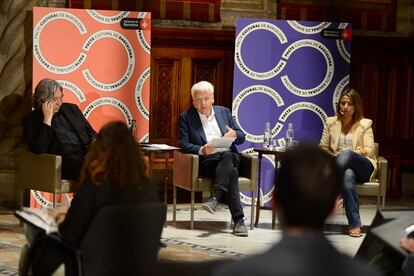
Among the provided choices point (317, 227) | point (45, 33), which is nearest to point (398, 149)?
point (45, 33)

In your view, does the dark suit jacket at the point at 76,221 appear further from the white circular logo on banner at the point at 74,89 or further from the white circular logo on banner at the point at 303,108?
the white circular logo on banner at the point at 303,108

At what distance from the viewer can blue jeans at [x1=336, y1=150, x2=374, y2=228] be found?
7.79 meters

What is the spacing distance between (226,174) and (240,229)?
1.61 ft

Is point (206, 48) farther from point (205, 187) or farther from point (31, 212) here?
point (31, 212)

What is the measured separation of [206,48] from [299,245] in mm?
7835

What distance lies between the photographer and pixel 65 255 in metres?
4.09

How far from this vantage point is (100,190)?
4086mm

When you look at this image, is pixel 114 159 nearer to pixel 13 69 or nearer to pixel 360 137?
pixel 360 137

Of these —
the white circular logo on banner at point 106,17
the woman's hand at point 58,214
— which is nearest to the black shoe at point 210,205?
A: the white circular logo on banner at point 106,17

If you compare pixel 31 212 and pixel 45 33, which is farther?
pixel 45 33

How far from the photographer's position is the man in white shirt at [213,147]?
765cm

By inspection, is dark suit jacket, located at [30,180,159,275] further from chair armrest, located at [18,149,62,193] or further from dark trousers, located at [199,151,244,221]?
dark trousers, located at [199,151,244,221]

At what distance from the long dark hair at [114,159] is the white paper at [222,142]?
3.60 meters

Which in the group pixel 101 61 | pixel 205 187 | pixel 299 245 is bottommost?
pixel 205 187
